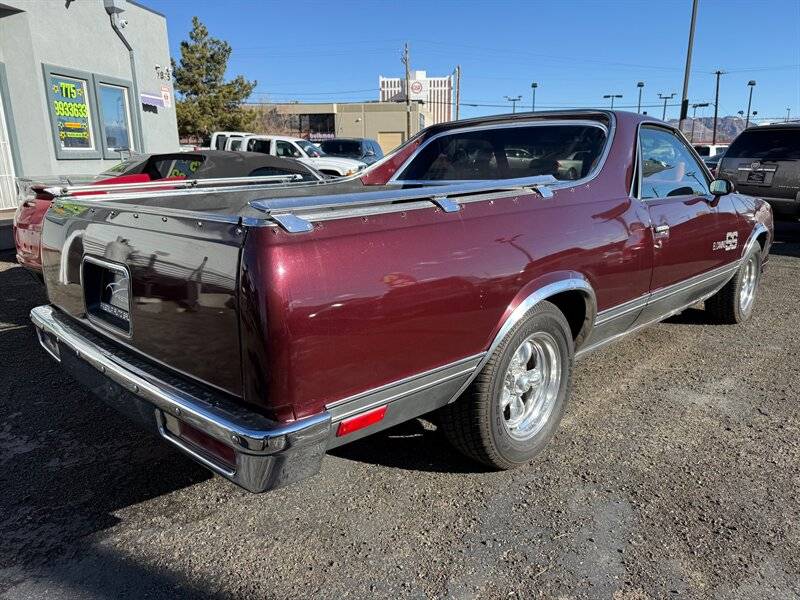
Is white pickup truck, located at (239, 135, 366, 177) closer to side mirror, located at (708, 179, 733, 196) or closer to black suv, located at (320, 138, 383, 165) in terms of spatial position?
black suv, located at (320, 138, 383, 165)

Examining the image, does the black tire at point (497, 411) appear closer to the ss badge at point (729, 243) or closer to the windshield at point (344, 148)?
the ss badge at point (729, 243)

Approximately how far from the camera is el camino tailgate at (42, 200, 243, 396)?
6.45 ft

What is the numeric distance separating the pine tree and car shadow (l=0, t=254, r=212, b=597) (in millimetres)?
35989

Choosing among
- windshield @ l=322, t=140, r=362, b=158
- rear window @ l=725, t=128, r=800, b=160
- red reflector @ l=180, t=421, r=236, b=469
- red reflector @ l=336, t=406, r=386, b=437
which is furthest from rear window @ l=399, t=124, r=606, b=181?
windshield @ l=322, t=140, r=362, b=158

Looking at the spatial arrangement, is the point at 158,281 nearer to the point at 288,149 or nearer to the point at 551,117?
the point at 551,117

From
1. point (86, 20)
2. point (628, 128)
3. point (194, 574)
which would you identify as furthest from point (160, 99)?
point (194, 574)

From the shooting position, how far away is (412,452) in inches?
124

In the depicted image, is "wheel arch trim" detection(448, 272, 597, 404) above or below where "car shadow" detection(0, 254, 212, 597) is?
above

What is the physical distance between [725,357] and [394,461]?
116 inches

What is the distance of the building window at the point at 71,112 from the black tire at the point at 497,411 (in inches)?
470

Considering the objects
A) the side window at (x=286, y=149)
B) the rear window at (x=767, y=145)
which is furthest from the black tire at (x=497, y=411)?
the side window at (x=286, y=149)

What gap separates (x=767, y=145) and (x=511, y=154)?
752 cm

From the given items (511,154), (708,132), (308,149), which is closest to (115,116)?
(308,149)

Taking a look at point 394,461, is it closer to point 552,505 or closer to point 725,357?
point 552,505
